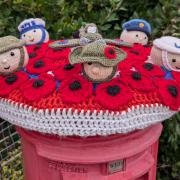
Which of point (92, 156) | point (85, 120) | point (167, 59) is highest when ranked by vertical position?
point (167, 59)

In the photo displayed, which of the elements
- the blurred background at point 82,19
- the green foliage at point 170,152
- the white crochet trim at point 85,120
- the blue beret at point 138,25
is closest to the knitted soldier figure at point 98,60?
the white crochet trim at point 85,120

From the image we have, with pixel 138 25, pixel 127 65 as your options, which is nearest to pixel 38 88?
pixel 127 65

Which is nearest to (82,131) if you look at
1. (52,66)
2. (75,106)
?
(75,106)

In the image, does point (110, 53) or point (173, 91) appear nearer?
point (110, 53)

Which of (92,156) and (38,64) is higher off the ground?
(38,64)

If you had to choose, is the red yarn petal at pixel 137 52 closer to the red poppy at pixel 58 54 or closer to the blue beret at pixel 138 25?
the blue beret at pixel 138 25

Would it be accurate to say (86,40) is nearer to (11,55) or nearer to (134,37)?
(11,55)

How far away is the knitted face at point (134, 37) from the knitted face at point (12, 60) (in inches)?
19.2

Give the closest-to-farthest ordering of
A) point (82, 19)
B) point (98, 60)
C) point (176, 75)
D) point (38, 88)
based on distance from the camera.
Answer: point (98, 60) < point (38, 88) < point (176, 75) < point (82, 19)

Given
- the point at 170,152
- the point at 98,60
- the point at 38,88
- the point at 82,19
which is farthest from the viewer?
the point at 170,152

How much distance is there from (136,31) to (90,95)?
50 centimetres

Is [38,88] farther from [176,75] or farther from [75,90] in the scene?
[176,75]

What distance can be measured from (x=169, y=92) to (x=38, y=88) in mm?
429

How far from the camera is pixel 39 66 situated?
164cm
